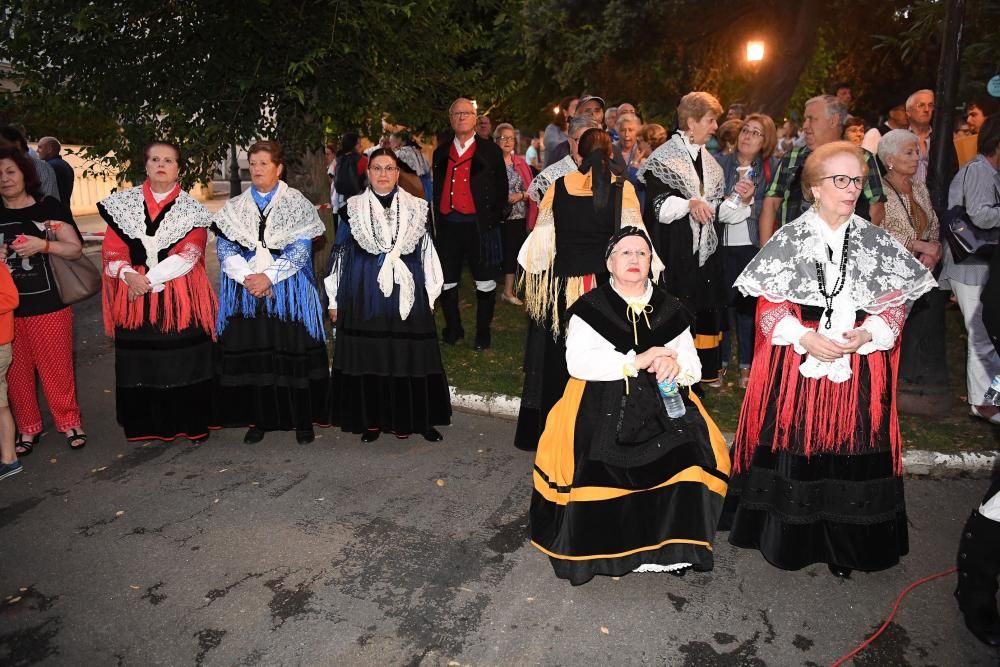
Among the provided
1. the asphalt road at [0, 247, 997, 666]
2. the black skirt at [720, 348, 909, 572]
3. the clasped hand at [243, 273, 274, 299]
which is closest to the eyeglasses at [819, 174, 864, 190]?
the black skirt at [720, 348, 909, 572]

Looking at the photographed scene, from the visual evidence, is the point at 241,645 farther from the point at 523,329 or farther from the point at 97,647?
the point at 523,329

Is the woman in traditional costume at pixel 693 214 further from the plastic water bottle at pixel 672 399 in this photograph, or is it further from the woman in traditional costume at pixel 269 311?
the woman in traditional costume at pixel 269 311

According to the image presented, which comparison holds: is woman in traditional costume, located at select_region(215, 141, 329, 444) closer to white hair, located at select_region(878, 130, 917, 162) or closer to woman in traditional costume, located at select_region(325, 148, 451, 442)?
woman in traditional costume, located at select_region(325, 148, 451, 442)

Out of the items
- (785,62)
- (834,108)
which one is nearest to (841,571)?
(834,108)

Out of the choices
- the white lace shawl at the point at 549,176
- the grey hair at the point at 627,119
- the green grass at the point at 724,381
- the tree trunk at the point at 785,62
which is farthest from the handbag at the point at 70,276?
the tree trunk at the point at 785,62

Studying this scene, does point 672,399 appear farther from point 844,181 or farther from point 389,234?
point 389,234

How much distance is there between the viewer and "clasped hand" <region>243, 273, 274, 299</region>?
5.70 m

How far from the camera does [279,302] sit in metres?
5.89

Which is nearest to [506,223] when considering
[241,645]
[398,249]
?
[398,249]

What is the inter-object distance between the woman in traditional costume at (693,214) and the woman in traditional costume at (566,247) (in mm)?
982

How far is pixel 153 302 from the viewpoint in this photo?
19.0 ft

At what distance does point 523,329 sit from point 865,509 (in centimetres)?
546

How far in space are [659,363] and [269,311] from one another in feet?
10.3

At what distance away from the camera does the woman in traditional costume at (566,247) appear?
5.19 meters
